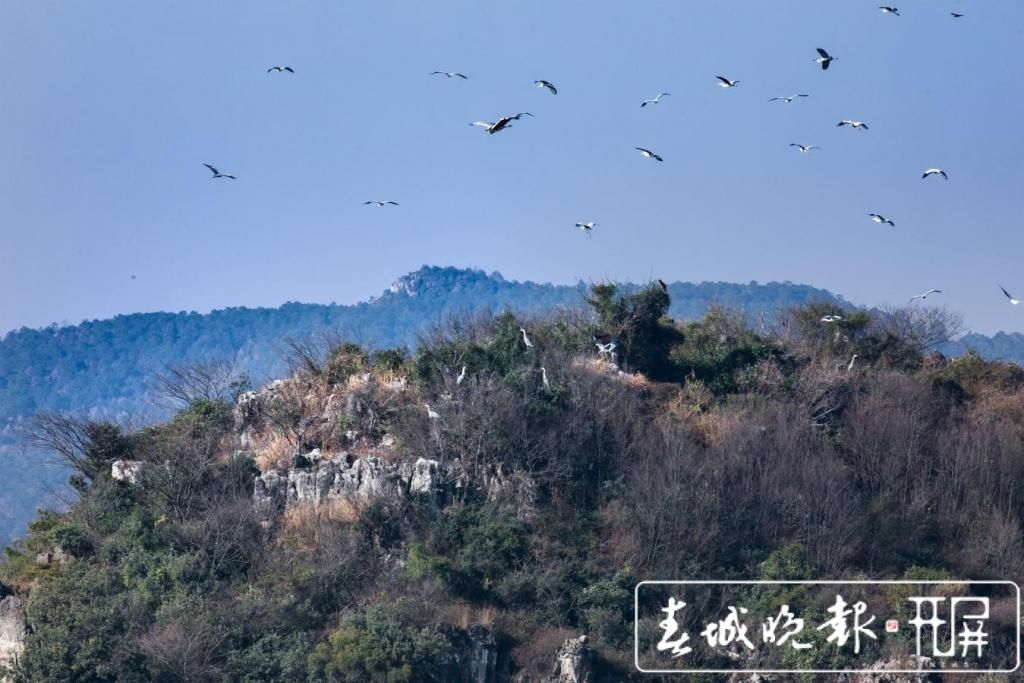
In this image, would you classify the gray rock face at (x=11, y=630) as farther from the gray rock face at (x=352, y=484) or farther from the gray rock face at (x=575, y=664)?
the gray rock face at (x=575, y=664)

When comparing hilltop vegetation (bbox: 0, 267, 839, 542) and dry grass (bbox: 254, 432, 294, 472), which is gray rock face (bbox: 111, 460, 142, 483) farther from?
hilltop vegetation (bbox: 0, 267, 839, 542)

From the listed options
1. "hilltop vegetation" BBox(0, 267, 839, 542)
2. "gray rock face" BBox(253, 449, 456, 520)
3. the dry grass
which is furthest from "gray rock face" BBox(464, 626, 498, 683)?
"hilltop vegetation" BBox(0, 267, 839, 542)

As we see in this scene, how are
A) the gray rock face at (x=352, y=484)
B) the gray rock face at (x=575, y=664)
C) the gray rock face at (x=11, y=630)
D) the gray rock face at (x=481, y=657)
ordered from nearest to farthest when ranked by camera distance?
the gray rock face at (x=575, y=664) → the gray rock face at (x=481, y=657) → the gray rock face at (x=11, y=630) → the gray rock face at (x=352, y=484)

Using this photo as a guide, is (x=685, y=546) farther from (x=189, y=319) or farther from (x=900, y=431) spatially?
(x=189, y=319)

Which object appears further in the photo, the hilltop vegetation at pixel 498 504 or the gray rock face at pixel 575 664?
the hilltop vegetation at pixel 498 504

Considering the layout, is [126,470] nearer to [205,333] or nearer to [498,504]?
[498,504]

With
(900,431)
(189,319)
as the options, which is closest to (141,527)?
(900,431)

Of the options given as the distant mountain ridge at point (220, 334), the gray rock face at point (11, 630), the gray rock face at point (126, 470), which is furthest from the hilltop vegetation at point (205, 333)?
the gray rock face at point (11, 630)
